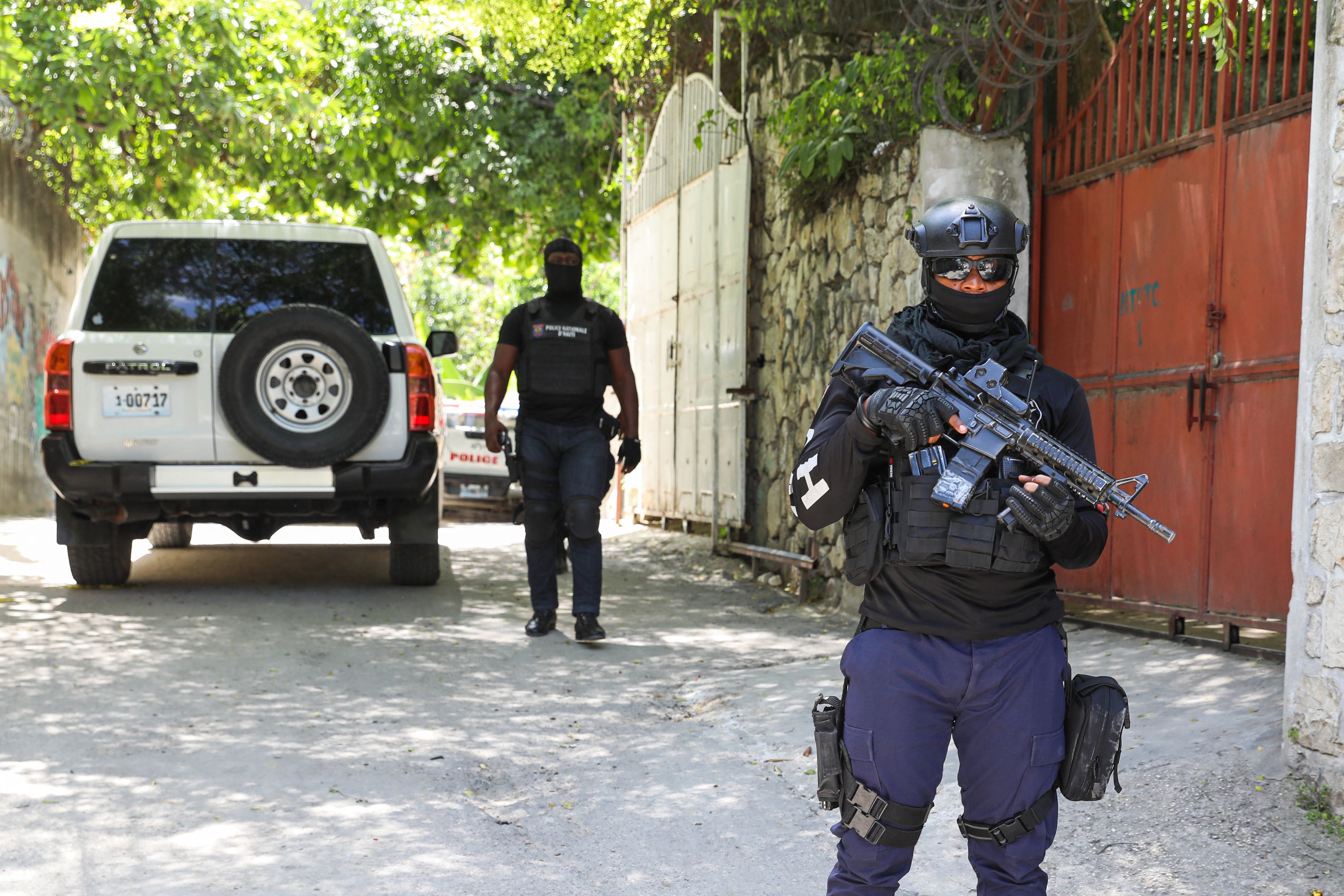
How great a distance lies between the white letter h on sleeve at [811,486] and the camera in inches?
103

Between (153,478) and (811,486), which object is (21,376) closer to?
(153,478)

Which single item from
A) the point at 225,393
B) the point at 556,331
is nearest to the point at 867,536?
the point at 556,331

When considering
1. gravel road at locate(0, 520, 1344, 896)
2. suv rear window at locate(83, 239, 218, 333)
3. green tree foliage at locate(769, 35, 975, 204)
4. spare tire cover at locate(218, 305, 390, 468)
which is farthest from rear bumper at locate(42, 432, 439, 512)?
green tree foliage at locate(769, 35, 975, 204)

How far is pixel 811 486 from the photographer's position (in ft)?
8.64

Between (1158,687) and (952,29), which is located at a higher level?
(952,29)

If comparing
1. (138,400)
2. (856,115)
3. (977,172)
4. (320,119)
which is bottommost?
(138,400)

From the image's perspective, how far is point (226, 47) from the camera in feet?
39.9

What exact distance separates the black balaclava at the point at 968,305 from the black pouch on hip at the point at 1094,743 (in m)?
0.74

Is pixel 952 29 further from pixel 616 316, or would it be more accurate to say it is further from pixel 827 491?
pixel 827 491

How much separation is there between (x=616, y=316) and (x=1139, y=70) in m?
2.65

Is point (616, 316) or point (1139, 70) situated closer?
point (1139, 70)

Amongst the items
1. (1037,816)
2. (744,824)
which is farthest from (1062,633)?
(744,824)

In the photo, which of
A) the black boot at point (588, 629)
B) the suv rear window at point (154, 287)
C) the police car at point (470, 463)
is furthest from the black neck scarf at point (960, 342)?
the police car at point (470, 463)

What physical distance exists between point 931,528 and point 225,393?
5161mm
